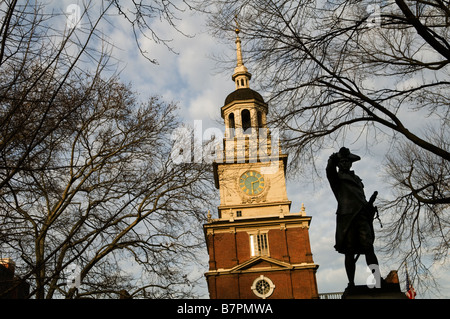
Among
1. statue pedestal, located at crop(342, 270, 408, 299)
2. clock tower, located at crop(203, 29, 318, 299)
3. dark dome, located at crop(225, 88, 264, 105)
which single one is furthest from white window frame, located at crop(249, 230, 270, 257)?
statue pedestal, located at crop(342, 270, 408, 299)

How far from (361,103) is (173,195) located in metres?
6.75

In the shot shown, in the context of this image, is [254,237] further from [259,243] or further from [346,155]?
[346,155]

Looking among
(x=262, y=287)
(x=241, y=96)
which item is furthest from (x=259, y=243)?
(x=241, y=96)

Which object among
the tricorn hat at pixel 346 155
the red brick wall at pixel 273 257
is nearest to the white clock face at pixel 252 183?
the red brick wall at pixel 273 257

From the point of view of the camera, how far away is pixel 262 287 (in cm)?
3534

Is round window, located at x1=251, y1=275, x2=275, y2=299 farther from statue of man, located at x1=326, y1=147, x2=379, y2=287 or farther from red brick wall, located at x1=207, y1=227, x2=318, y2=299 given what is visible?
statue of man, located at x1=326, y1=147, x2=379, y2=287

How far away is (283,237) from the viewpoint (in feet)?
122

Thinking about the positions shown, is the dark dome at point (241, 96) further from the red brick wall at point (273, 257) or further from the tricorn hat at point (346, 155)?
the tricorn hat at point (346, 155)

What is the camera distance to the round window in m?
35.0

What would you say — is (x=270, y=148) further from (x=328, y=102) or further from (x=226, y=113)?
(x=226, y=113)

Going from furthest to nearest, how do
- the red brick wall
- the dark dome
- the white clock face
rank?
1. the dark dome
2. the white clock face
3. the red brick wall

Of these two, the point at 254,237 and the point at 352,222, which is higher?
the point at 254,237

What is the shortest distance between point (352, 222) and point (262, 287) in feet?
97.7
